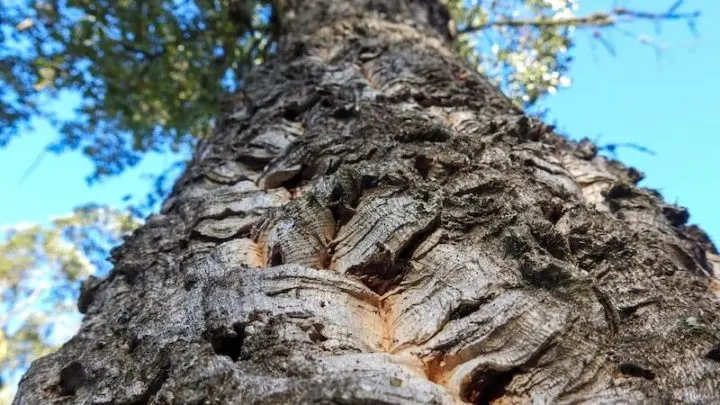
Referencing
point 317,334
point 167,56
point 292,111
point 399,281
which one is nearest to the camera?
point 317,334

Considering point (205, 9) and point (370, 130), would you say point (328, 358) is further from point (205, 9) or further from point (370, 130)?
point (205, 9)

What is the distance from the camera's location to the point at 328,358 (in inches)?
49.6

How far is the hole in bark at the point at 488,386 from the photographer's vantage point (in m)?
1.25

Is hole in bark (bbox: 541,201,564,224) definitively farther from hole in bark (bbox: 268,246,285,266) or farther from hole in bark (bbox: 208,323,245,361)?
hole in bark (bbox: 208,323,245,361)

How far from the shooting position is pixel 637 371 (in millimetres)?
1241

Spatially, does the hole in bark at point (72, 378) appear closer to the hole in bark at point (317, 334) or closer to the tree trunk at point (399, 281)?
the tree trunk at point (399, 281)

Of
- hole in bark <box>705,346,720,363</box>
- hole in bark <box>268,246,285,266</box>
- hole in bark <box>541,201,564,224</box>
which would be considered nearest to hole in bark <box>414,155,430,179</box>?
hole in bark <box>541,201,564,224</box>

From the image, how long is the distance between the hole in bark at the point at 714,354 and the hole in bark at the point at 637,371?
16 centimetres

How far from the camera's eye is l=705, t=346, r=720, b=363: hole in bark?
1312 millimetres

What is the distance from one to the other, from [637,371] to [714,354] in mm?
202

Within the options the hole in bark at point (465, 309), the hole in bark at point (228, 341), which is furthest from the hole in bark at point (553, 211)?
the hole in bark at point (228, 341)

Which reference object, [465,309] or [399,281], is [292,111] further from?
[465,309]

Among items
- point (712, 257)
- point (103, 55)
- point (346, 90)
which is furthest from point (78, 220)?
point (712, 257)

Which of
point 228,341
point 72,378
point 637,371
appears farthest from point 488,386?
point 72,378
